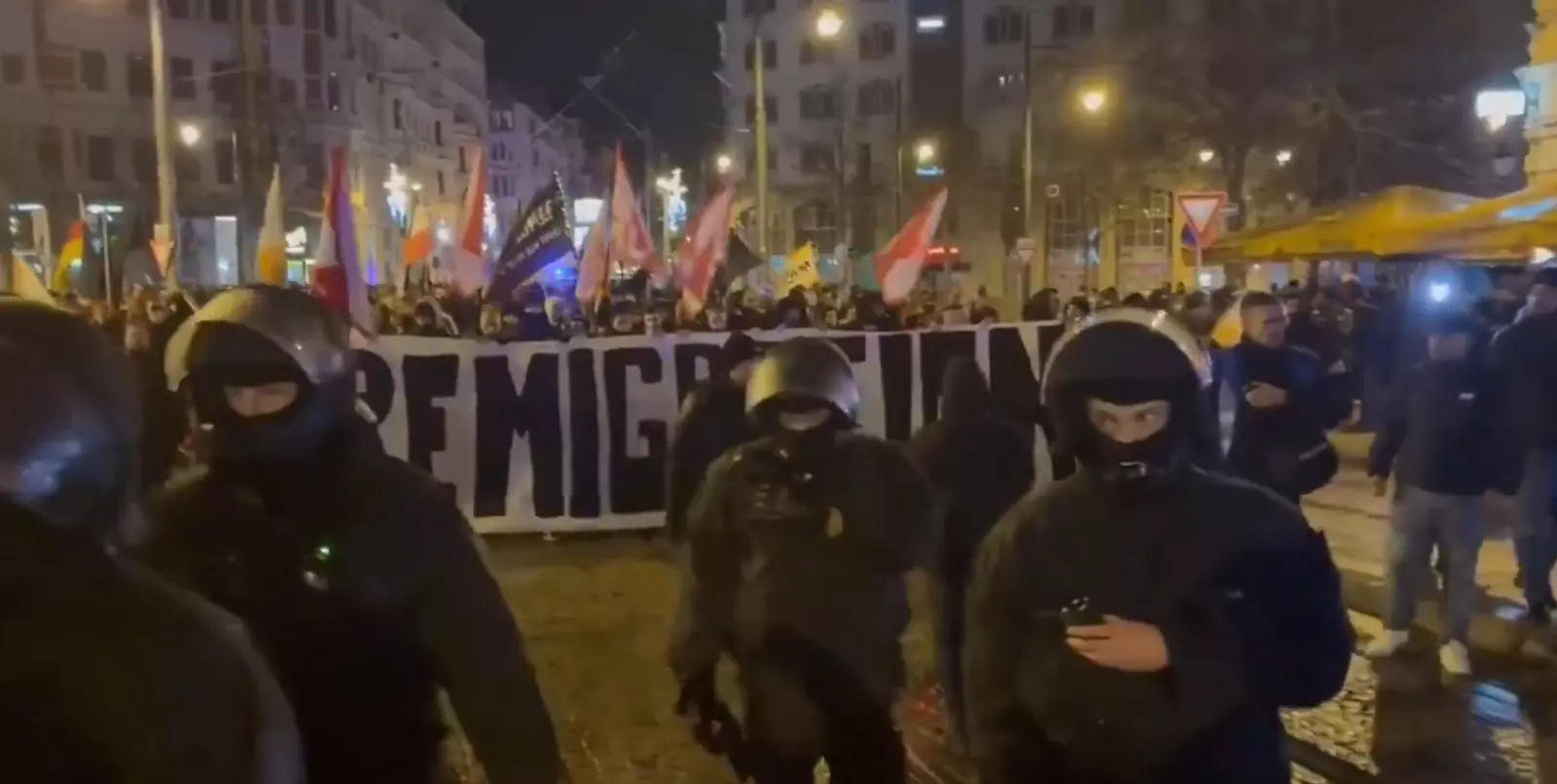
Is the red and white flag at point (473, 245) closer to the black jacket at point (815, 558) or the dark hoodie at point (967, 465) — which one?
the dark hoodie at point (967, 465)

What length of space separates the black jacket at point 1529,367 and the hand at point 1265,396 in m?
1.53

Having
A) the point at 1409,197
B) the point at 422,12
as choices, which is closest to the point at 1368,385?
the point at 1409,197

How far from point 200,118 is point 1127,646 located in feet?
197

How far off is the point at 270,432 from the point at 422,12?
82.5 m

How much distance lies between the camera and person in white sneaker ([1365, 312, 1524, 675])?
8438mm

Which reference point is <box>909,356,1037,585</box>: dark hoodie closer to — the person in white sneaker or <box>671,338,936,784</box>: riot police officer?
<box>671,338,936,784</box>: riot police officer

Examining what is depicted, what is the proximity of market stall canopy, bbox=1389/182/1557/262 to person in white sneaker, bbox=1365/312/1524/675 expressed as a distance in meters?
4.58

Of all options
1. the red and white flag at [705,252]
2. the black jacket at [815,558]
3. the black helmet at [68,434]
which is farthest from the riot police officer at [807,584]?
the red and white flag at [705,252]

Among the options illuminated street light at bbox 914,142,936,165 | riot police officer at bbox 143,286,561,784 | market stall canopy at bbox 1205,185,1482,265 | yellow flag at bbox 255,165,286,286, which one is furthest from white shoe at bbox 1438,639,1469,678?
illuminated street light at bbox 914,142,936,165

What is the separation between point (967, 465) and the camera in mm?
7242

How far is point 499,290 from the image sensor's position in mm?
15031

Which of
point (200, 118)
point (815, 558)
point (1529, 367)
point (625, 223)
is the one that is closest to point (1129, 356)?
point (815, 558)

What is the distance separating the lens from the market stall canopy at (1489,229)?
41.8 ft

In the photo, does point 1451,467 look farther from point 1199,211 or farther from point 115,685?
point 1199,211
